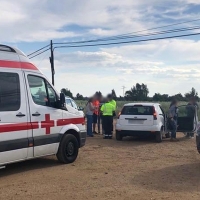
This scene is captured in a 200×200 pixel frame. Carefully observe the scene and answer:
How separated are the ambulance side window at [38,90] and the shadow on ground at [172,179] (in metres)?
2.74

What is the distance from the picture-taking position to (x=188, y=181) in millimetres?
7930

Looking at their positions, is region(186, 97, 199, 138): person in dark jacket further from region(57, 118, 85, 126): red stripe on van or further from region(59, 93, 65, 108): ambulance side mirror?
region(59, 93, 65, 108): ambulance side mirror

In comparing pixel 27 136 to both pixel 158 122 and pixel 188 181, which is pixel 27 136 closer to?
pixel 188 181

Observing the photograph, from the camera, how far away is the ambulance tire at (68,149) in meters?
9.59

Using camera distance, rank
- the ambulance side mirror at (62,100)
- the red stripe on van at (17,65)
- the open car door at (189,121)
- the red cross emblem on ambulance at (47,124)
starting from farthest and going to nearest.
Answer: the open car door at (189,121) < the ambulance side mirror at (62,100) < the red cross emblem on ambulance at (47,124) < the red stripe on van at (17,65)

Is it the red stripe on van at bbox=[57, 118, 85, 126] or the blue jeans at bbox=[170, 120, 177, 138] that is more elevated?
the red stripe on van at bbox=[57, 118, 85, 126]

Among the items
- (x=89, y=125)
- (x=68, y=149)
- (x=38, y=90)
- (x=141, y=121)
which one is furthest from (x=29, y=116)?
(x=89, y=125)

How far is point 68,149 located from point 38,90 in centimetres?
178

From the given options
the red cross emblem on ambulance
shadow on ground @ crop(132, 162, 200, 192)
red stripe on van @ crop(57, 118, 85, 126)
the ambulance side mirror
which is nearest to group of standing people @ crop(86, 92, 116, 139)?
red stripe on van @ crop(57, 118, 85, 126)

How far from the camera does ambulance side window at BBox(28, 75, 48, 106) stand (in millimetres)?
8742

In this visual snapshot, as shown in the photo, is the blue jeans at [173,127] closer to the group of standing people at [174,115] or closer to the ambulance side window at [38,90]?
the group of standing people at [174,115]

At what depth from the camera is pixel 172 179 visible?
806 cm

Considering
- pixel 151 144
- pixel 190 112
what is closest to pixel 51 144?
pixel 151 144

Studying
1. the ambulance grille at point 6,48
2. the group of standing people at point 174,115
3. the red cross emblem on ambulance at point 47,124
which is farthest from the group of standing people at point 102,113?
the ambulance grille at point 6,48
